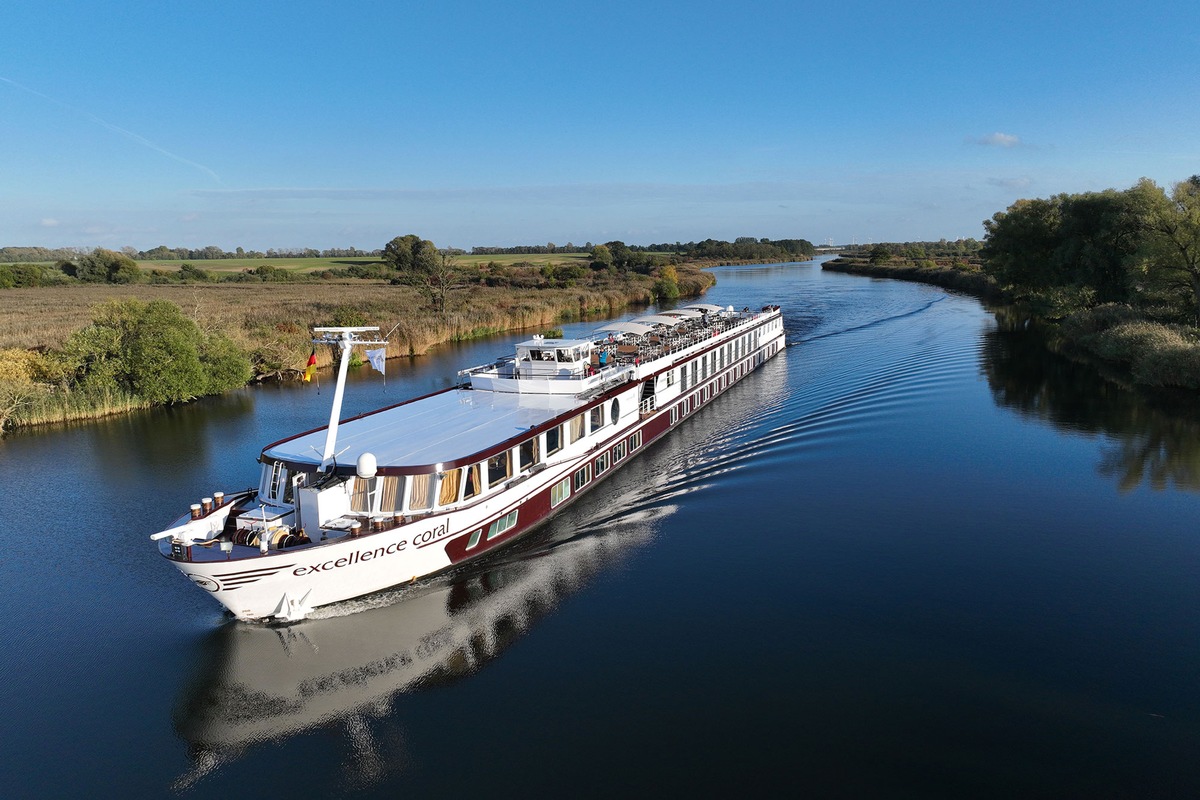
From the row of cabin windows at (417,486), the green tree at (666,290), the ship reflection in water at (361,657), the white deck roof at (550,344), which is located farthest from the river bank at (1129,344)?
the green tree at (666,290)

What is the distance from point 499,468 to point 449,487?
1.84 m

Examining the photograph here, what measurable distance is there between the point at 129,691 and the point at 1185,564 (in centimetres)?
A: 2196

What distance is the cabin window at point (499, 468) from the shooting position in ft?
56.6

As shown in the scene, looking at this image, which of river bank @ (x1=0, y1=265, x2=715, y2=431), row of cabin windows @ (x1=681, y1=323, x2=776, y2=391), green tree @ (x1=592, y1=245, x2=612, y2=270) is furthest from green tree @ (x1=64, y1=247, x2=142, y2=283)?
row of cabin windows @ (x1=681, y1=323, x2=776, y2=391)

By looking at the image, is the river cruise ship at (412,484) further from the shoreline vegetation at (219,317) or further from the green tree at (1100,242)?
the green tree at (1100,242)

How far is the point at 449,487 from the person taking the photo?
16062mm

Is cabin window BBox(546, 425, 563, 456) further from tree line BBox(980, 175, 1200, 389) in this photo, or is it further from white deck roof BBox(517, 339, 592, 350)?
tree line BBox(980, 175, 1200, 389)

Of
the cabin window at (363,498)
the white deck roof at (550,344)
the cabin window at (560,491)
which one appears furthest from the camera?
the white deck roof at (550,344)

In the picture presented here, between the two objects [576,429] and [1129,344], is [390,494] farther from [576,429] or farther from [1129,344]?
[1129,344]

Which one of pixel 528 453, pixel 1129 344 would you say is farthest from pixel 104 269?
pixel 1129 344

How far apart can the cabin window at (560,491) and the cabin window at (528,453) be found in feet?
3.65

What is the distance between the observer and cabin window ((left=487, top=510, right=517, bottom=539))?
56.4 feet

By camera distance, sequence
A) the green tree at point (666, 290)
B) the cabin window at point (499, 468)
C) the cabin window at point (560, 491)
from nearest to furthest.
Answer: the cabin window at point (499, 468)
the cabin window at point (560, 491)
the green tree at point (666, 290)

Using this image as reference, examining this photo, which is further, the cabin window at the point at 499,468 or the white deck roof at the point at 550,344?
the white deck roof at the point at 550,344
